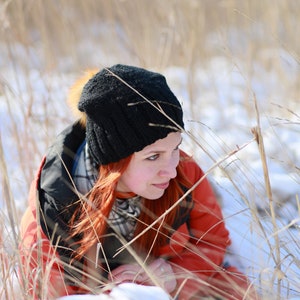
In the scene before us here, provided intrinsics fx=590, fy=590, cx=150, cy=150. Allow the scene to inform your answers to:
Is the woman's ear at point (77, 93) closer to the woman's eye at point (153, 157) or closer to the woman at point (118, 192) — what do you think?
the woman at point (118, 192)

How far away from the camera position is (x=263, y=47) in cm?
361

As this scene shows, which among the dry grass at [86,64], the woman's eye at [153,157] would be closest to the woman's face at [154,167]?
the woman's eye at [153,157]

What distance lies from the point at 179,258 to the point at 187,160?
272 mm

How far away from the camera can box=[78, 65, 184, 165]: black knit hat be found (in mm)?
1330

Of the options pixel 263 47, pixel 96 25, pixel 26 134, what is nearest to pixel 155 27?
pixel 263 47

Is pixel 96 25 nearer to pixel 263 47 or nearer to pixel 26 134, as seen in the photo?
pixel 263 47

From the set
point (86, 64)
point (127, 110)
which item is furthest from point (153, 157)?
point (86, 64)

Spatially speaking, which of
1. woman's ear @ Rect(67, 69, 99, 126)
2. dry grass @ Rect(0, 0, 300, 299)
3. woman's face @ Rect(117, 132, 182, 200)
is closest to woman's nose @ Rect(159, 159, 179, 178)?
woman's face @ Rect(117, 132, 182, 200)

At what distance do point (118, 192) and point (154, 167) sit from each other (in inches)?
6.2

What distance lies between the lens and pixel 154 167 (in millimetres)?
1361

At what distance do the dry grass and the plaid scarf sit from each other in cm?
15

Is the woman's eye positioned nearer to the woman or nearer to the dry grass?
the woman

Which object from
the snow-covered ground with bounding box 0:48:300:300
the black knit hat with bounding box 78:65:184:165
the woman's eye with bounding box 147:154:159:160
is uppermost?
the black knit hat with bounding box 78:65:184:165

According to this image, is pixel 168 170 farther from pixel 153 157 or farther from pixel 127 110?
pixel 127 110
